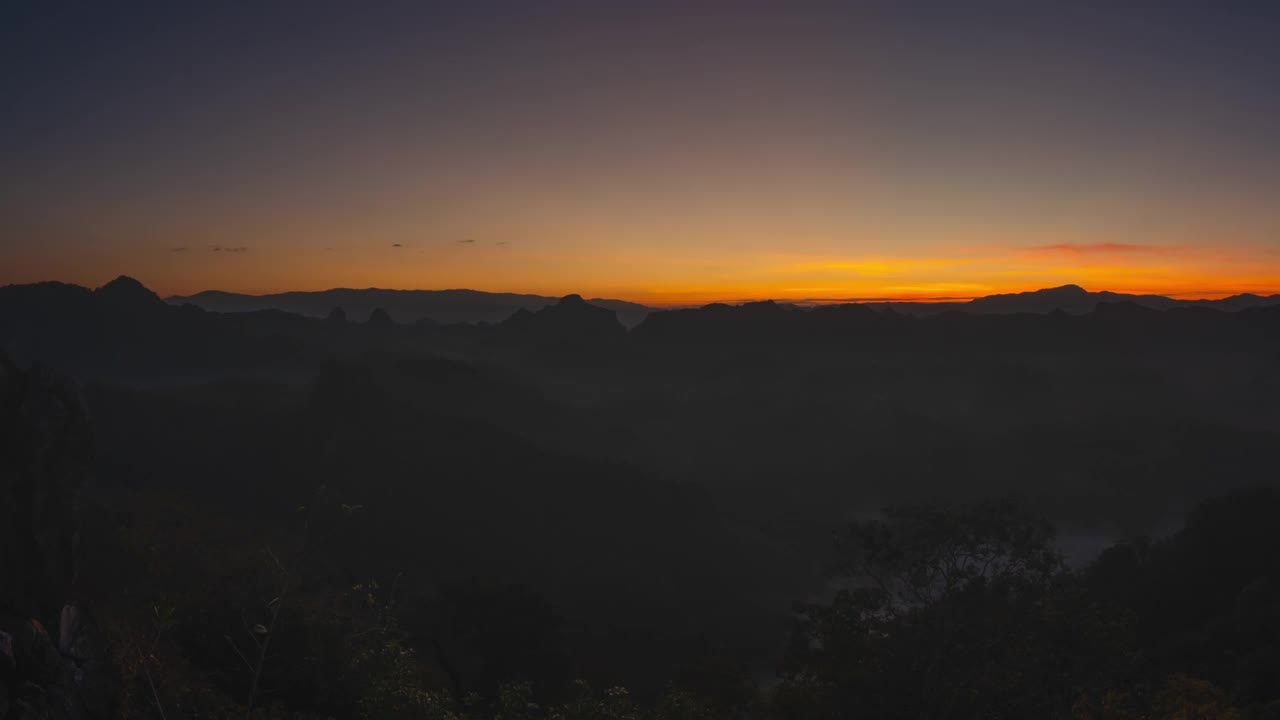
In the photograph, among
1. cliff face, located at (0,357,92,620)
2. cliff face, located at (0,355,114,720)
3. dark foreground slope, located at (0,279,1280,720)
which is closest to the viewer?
dark foreground slope, located at (0,279,1280,720)

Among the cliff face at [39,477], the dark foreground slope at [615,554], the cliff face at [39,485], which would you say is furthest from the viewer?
the cliff face at [39,477]

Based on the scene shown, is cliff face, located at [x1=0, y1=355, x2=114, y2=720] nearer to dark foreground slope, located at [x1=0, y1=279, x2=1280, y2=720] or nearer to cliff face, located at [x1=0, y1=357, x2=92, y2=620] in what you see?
cliff face, located at [x1=0, y1=357, x2=92, y2=620]

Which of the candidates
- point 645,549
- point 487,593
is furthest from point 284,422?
point 487,593

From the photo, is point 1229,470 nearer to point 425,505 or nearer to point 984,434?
point 984,434

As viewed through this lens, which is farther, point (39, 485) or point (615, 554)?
point (615, 554)

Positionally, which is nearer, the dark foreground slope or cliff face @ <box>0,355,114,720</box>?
the dark foreground slope

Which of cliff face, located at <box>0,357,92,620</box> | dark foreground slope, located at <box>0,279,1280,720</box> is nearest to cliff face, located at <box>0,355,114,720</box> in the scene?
cliff face, located at <box>0,357,92,620</box>

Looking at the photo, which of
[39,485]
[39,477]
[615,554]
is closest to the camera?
[39,485]

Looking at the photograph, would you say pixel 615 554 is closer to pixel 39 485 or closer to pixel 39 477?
pixel 39 485

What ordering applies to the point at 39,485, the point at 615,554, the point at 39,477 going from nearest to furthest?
the point at 39,485
the point at 39,477
the point at 615,554

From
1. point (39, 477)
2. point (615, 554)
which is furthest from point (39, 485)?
point (615, 554)

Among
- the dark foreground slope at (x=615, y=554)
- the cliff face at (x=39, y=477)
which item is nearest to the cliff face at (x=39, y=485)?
the cliff face at (x=39, y=477)

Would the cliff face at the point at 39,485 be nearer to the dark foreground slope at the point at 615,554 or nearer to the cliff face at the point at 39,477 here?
the cliff face at the point at 39,477

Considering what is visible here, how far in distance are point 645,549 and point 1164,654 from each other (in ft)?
186
